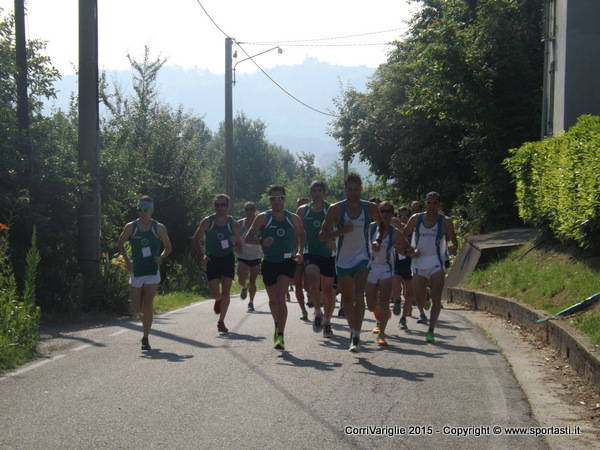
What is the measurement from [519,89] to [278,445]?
21760 millimetres

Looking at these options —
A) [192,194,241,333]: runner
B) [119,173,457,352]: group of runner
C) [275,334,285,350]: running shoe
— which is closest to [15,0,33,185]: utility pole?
[192,194,241,333]: runner

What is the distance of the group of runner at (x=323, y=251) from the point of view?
974 centimetres

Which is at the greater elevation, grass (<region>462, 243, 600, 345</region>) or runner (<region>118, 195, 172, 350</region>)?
runner (<region>118, 195, 172, 350</region>)

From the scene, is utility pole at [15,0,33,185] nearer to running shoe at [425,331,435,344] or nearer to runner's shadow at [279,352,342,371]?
runner's shadow at [279,352,342,371]

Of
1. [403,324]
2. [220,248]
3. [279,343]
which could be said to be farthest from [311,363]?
[403,324]

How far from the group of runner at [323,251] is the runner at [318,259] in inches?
0.5

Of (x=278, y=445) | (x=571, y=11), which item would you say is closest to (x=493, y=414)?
(x=278, y=445)

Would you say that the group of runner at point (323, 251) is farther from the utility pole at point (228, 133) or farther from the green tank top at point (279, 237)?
the utility pole at point (228, 133)

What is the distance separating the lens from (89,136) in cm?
1515

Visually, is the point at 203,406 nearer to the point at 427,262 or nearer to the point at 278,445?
the point at 278,445

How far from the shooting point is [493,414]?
22.1 feet

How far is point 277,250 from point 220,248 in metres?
2.35

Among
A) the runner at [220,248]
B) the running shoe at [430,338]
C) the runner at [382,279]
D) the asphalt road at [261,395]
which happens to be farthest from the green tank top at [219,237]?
the running shoe at [430,338]

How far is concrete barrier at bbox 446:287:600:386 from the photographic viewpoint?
7848mm
